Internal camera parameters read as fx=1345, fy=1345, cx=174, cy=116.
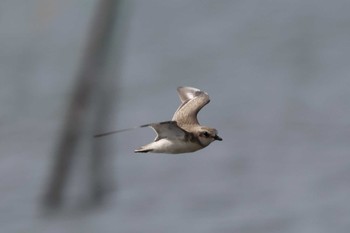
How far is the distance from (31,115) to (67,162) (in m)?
4.34

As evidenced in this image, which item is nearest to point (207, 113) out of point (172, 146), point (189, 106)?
point (189, 106)

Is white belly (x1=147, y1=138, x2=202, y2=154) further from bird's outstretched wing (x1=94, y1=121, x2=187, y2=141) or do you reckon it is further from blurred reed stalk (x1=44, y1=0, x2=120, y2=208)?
blurred reed stalk (x1=44, y1=0, x2=120, y2=208)

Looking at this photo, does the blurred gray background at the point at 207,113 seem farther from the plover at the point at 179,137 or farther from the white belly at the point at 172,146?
the white belly at the point at 172,146

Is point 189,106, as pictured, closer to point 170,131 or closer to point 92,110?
point 170,131

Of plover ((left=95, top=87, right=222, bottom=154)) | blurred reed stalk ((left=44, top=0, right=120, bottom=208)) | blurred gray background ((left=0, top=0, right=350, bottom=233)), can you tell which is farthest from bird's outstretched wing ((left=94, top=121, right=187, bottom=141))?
blurred gray background ((left=0, top=0, right=350, bottom=233))

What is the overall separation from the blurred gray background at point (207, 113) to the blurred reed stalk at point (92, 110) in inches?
20.7

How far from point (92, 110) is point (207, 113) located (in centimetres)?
346

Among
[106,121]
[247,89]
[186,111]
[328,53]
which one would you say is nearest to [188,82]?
[247,89]

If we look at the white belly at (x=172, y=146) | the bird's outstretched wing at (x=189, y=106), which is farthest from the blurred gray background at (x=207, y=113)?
the white belly at (x=172, y=146)

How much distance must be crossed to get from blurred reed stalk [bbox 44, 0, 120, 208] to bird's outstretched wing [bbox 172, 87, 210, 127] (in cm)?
158

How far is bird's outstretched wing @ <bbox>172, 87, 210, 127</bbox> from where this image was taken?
280 inches

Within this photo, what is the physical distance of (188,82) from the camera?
1530 centimetres

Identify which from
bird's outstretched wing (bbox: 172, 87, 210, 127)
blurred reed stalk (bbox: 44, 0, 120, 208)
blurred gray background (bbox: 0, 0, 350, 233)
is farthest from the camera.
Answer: blurred gray background (bbox: 0, 0, 350, 233)

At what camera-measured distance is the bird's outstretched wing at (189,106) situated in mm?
7113
